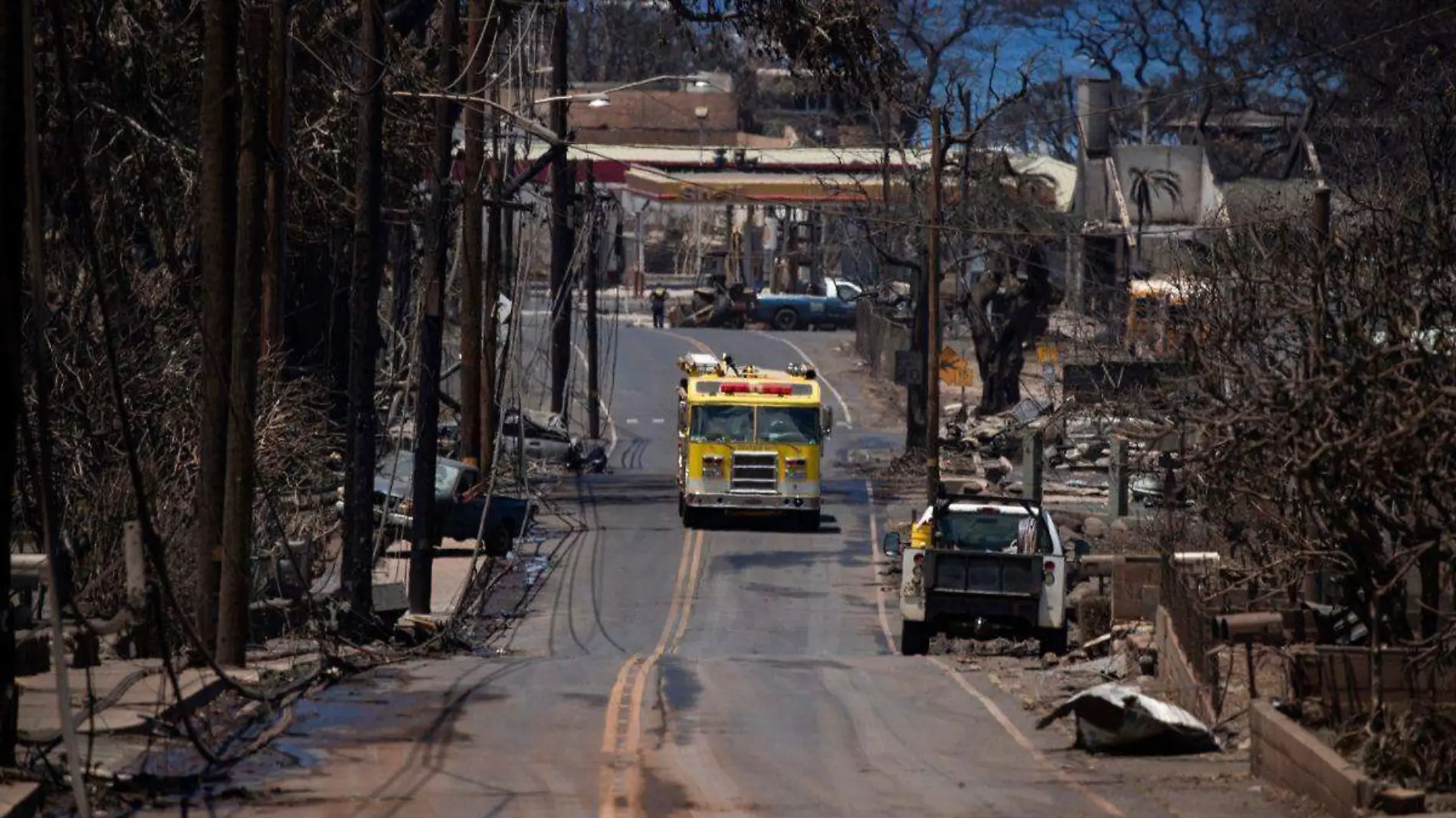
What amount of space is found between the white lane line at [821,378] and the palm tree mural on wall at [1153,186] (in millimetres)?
11269

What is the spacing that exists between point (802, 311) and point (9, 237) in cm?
6809

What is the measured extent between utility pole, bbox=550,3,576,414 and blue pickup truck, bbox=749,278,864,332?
1033 inches

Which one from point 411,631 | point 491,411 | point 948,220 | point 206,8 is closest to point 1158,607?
point 411,631

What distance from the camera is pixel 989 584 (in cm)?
2352

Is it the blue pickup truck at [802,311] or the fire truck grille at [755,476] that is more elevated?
the blue pickup truck at [802,311]

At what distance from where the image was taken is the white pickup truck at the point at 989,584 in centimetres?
2333

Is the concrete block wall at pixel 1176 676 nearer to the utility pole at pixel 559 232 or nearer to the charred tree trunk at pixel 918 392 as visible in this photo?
the utility pole at pixel 559 232

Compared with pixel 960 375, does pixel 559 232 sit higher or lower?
higher

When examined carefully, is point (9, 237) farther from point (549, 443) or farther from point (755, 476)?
point (549, 443)

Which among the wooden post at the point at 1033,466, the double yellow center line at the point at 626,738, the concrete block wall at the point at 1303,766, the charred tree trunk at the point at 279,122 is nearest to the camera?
the concrete block wall at the point at 1303,766

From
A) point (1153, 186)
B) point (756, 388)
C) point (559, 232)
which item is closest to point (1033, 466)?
point (756, 388)

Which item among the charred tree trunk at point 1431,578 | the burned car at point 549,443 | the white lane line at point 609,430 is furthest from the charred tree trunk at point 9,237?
the white lane line at point 609,430

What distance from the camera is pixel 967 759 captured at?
48.5 ft

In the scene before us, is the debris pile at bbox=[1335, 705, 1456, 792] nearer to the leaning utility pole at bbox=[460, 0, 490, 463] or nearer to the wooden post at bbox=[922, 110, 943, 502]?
the leaning utility pole at bbox=[460, 0, 490, 463]
